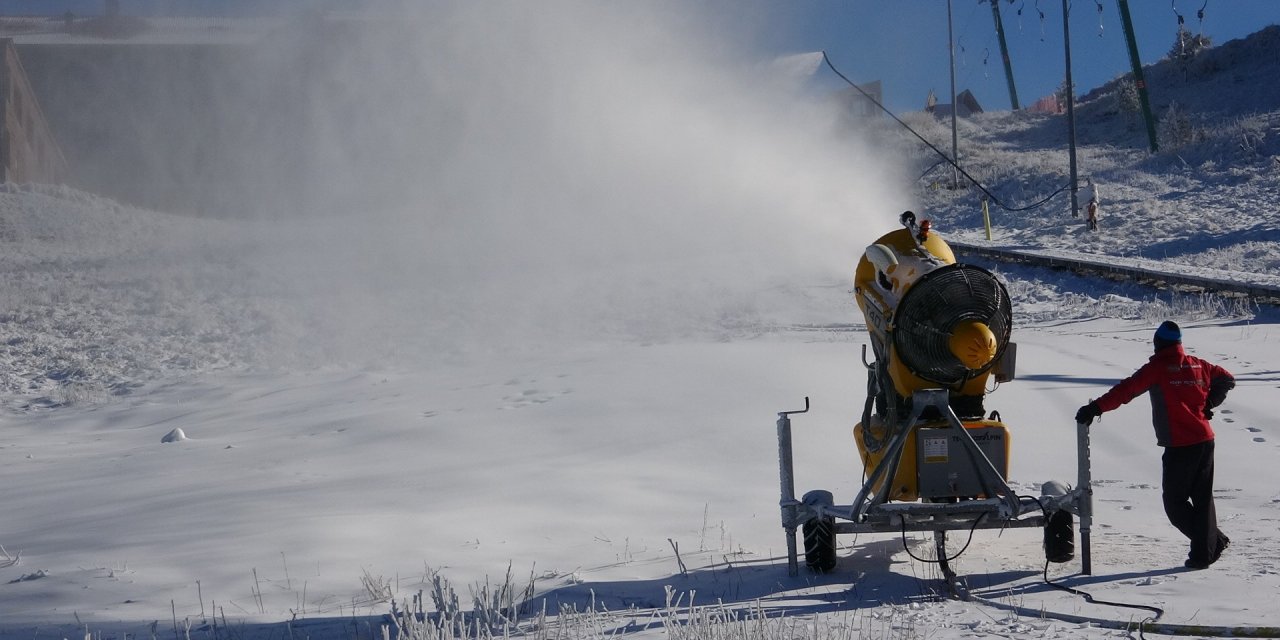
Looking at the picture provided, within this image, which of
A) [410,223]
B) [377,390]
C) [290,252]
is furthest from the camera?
[410,223]

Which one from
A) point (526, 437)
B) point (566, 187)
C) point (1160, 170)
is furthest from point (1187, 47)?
point (526, 437)

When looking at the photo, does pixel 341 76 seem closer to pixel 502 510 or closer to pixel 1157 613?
pixel 502 510

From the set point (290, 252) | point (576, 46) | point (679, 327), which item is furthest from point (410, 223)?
point (679, 327)

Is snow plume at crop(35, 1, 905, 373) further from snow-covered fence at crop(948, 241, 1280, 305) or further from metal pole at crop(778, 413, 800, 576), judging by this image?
metal pole at crop(778, 413, 800, 576)

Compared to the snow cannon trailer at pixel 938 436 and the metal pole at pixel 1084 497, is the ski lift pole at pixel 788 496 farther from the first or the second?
the metal pole at pixel 1084 497

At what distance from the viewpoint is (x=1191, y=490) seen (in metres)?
5.73

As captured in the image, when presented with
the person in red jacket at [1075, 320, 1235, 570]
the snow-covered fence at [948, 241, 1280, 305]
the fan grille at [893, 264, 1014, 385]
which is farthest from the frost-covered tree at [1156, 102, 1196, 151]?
the fan grille at [893, 264, 1014, 385]

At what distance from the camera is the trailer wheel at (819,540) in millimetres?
5766

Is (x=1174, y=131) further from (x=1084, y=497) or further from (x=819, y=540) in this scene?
(x=819, y=540)

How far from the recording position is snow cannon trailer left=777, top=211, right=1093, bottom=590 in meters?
5.44

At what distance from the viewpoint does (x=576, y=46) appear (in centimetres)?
4225

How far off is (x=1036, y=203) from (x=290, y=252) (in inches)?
945

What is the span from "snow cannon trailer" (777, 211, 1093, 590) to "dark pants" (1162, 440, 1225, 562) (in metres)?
0.52

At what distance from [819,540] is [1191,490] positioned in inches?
74.2
